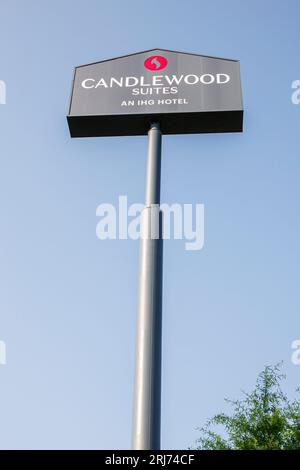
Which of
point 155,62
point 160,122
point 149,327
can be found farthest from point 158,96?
point 149,327

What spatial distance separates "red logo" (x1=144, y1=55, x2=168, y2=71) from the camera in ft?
27.2

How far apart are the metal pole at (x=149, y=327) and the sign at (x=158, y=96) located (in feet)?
4.45

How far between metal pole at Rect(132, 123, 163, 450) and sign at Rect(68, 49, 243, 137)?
1.36 metres

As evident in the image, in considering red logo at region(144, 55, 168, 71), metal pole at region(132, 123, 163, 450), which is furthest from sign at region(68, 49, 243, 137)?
metal pole at region(132, 123, 163, 450)

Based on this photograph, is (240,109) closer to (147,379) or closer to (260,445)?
(147,379)

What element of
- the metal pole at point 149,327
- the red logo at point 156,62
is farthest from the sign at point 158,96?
the metal pole at point 149,327

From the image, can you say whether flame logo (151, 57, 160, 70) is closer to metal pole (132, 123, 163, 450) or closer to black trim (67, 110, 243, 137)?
black trim (67, 110, 243, 137)

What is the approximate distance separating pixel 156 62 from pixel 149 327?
182 inches

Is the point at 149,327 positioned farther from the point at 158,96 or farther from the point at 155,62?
the point at 155,62

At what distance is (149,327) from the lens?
18.1ft

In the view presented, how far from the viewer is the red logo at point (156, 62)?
326 inches
